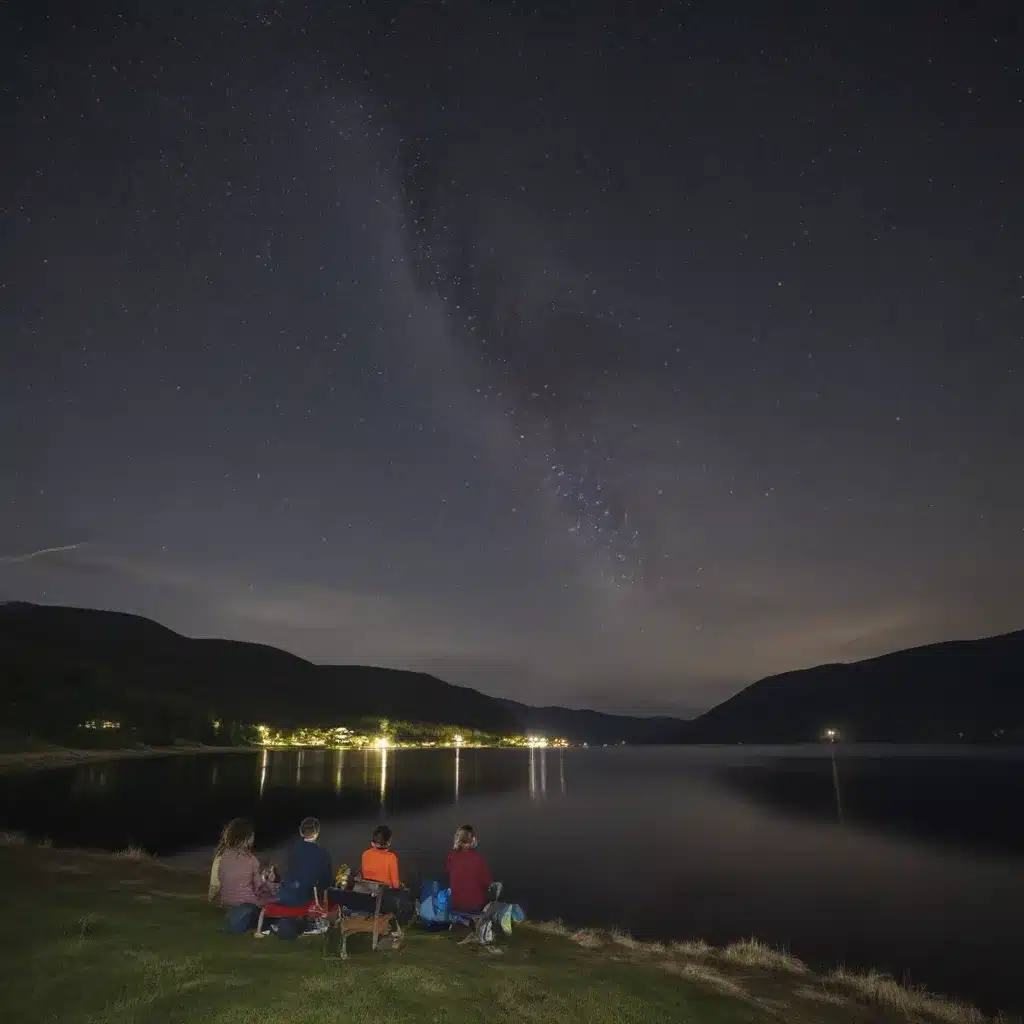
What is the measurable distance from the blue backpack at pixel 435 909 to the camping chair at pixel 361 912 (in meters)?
1.54

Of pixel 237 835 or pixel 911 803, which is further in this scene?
pixel 911 803

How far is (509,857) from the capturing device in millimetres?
50406

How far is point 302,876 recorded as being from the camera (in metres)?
14.2

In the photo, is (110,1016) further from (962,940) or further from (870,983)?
(962,940)

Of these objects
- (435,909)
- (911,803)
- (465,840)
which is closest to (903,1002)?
(465,840)

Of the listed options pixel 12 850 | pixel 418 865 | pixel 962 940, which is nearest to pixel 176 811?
pixel 418 865

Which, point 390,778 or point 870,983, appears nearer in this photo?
point 870,983

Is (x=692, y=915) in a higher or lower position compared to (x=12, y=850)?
lower

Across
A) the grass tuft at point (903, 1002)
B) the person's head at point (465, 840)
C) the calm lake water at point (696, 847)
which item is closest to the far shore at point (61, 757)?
the calm lake water at point (696, 847)

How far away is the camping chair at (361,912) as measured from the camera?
1350 centimetres

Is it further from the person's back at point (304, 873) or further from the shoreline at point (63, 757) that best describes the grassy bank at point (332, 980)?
the shoreline at point (63, 757)

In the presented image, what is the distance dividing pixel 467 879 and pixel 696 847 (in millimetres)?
46728

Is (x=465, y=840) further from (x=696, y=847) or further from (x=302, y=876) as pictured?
(x=696, y=847)

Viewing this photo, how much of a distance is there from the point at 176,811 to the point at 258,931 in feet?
183
